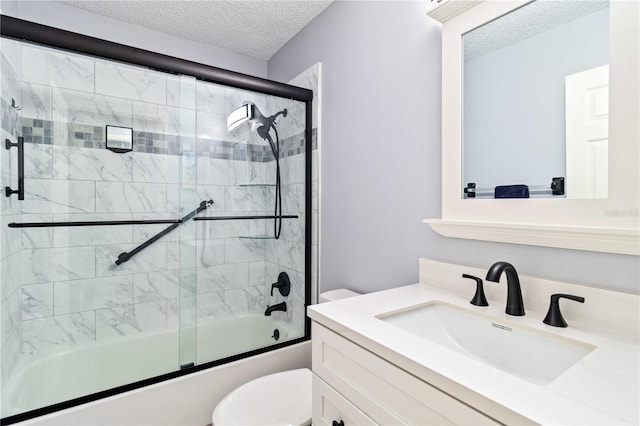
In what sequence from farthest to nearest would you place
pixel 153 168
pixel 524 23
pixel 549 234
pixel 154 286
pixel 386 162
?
pixel 154 286
pixel 153 168
pixel 386 162
pixel 524 23
pixel 549 234

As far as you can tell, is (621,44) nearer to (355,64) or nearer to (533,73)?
(533,73)

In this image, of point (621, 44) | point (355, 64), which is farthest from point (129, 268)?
point (621, 44)

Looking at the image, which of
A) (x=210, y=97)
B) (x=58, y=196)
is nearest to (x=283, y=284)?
(x=210, y=97)

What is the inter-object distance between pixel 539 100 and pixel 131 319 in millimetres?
2325

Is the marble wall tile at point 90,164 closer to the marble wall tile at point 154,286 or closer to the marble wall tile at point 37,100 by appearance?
the marble wall tile at point 37,100

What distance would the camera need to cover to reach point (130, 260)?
6.56 feet

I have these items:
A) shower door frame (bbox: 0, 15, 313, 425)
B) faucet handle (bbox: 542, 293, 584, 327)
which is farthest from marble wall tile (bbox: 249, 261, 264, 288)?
faucet handle (bbox: 542, 293, 584, 327)

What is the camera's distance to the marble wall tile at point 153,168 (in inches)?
73.8

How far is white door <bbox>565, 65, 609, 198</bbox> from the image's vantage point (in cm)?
83

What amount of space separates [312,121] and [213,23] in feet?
3.08

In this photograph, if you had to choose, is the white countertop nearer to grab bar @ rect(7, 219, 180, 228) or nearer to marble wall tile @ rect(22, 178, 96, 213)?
grab bar @ rect(7, 219, 180, 228)

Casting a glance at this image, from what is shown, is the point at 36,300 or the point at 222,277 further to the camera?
the point at 222,277

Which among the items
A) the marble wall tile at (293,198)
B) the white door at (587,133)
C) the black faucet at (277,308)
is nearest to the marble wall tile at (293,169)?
the marble wall tile at (293,198)

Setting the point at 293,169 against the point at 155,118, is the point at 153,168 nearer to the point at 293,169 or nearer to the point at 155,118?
the point at 155,118
